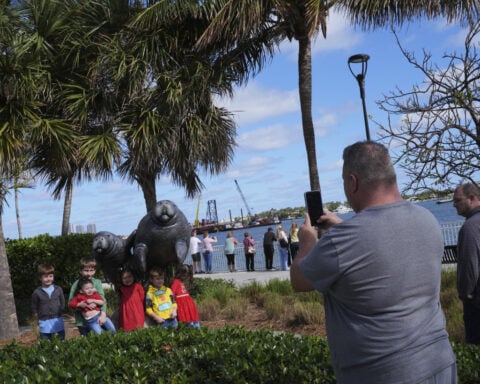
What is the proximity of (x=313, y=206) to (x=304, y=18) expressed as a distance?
377 inches

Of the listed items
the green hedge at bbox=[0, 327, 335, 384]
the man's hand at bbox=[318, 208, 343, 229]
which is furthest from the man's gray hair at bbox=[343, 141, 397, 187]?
the green hedge at bbox=[0, 327, 335, 384]

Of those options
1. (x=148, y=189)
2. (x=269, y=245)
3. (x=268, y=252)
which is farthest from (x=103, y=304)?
(x=268, y=252)

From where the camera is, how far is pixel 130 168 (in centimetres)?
1336

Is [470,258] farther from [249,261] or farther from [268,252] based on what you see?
[249,261]

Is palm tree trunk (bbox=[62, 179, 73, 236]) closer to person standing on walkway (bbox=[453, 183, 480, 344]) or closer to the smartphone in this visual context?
person standing on walkway (bbox=[453, 183, 480, 344])

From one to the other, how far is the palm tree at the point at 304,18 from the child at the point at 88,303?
5.51 meters

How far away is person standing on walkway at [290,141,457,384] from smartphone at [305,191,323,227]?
0.92ft

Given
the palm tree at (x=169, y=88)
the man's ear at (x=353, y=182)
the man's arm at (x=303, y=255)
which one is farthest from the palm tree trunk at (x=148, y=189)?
the man's ear at (x=353, y=182)

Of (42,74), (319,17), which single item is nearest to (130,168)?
(42,74)

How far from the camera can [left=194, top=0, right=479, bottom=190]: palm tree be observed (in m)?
10.6

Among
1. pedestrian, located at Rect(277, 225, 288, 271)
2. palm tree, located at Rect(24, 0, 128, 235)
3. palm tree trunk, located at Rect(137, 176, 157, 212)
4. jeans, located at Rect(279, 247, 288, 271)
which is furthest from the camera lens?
jeans, located at Rect(279, 247, 288, 271)

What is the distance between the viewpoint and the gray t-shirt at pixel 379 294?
2176 millimetres

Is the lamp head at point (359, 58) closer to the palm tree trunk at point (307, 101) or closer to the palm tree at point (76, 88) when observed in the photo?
the palm tree trunk at point (307, 101)

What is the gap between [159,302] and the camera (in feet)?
22.8
